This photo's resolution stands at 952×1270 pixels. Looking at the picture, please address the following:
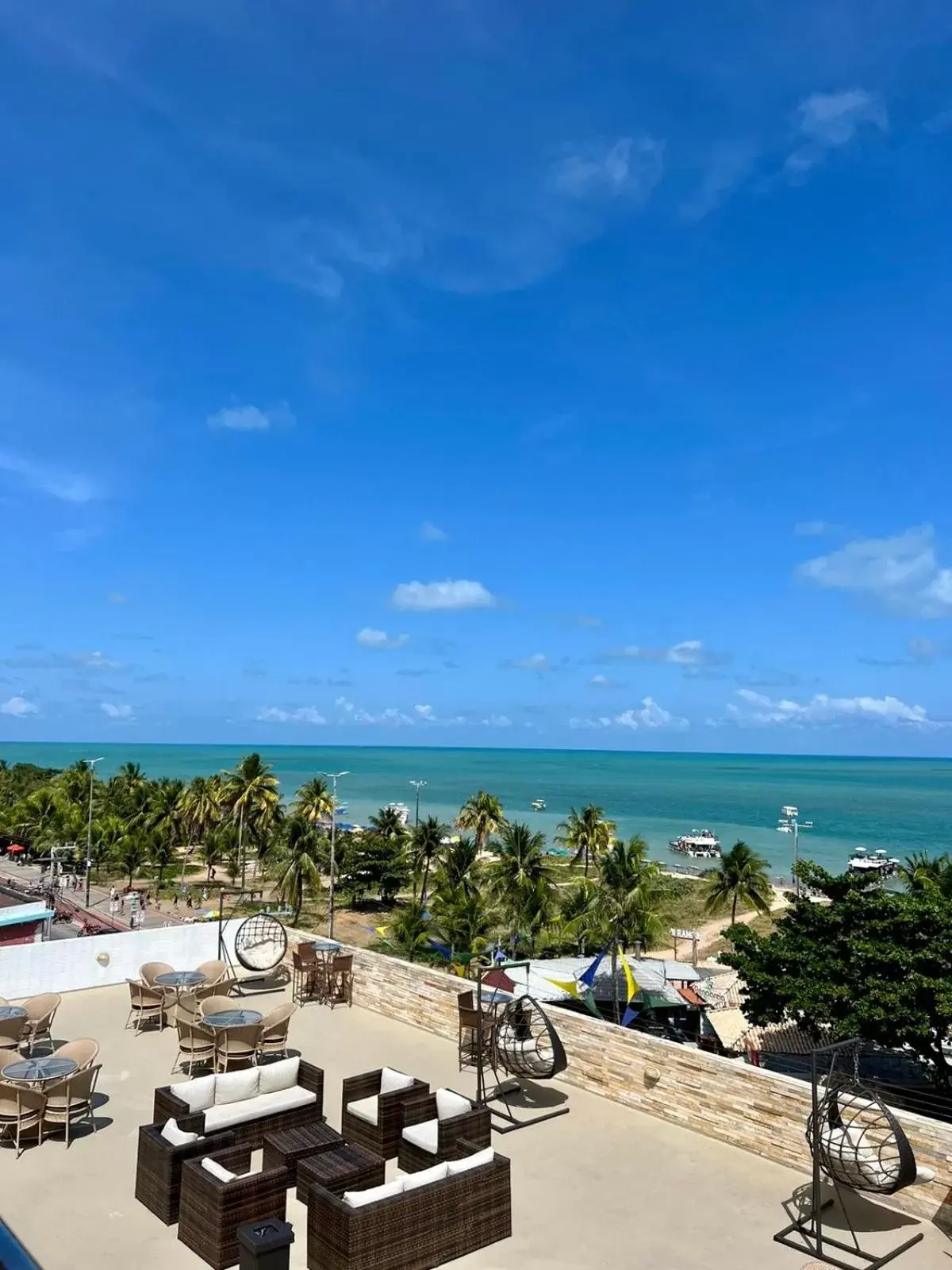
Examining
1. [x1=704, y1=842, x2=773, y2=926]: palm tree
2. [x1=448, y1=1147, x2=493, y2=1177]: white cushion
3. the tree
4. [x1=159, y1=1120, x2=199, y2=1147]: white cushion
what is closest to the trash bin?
[x1=448, y1=1147, x2=493, y2=1177]: white cushion

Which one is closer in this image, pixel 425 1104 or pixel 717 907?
pixel 425 1104

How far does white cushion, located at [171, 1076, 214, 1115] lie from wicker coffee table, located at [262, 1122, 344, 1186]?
87 cm

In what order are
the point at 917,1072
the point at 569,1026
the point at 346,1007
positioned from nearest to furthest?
the point at 569,1026
the point at 346,1007
the point at 917,1072

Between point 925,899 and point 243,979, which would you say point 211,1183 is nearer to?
point 243,979

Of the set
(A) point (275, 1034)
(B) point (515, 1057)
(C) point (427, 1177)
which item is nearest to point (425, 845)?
(A) point (275, 1034)

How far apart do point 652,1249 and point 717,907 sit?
114 feet

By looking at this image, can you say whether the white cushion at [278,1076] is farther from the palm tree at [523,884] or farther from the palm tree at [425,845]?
the palm tree at [425,845]

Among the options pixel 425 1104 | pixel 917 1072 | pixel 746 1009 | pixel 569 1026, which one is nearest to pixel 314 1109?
pixel 425 1104

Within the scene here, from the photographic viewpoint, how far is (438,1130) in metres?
7.58

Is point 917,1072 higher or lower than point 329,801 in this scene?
lower

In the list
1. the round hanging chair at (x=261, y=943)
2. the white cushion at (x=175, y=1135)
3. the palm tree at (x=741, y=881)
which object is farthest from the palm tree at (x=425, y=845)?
the white cushion at (x=175, y=1135)

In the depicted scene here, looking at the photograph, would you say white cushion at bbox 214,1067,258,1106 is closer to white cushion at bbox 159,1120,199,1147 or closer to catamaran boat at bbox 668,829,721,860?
white cushion at bbox 159,1120,199,1147

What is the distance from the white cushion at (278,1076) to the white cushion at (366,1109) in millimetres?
648

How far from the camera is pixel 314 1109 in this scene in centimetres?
840
